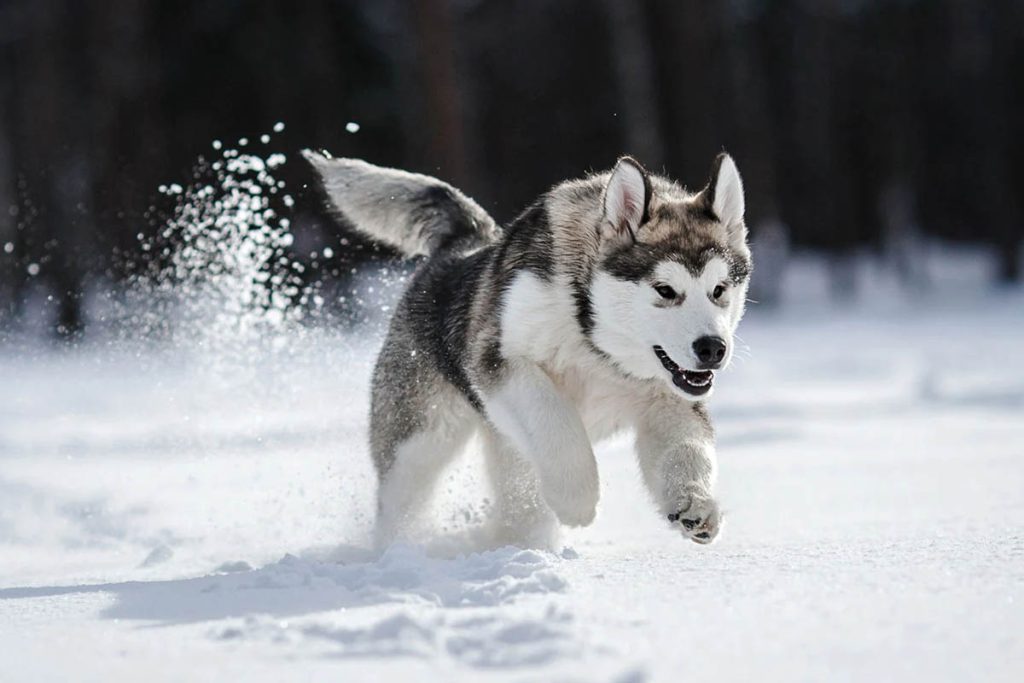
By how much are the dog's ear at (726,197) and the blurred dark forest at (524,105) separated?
7698 millimetres

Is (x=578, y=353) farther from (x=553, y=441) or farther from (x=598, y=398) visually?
(x=553, y=441)

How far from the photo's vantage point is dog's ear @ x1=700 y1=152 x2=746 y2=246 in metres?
4.29

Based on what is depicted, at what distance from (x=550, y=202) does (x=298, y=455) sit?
3.08m

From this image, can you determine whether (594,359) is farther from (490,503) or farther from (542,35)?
(542,35)

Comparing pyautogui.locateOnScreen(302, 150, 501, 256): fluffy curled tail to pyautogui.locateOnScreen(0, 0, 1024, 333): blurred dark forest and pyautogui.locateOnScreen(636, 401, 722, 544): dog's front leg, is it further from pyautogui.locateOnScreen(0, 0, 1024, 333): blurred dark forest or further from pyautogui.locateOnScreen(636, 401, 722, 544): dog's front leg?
pyautogui.locateOnScreen(0, 0, 1024, 333): blurred dark forest

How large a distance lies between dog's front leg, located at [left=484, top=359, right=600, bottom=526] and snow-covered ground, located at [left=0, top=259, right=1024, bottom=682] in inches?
8.9

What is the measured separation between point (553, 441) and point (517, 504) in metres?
0.77

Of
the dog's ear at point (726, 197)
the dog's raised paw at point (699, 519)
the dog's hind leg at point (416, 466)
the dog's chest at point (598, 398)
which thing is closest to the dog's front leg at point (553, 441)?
the dog's chest at point (598, 398)

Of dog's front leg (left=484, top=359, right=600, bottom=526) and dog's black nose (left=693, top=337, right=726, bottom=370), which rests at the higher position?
dog's black nose (left=693, top=337, right=726, bottom=370)

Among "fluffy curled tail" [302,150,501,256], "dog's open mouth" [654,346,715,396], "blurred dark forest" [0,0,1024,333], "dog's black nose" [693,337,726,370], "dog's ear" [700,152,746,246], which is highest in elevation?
"dog's ear" [700,152,746,246]

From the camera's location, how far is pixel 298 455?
6941mm

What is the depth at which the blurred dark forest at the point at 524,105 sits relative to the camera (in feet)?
56.5

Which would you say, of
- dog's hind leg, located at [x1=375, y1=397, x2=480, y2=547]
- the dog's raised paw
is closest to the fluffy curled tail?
dog's hind leg, located at [x1=375, y1=397, x2=480, y2=547]

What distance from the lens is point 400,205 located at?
18.0 feet
